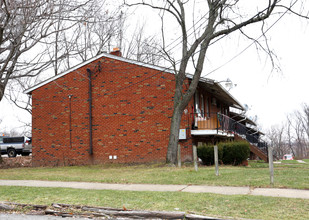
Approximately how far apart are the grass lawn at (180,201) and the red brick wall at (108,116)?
10.2 metres

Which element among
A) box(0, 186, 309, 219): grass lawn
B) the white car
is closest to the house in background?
the white car

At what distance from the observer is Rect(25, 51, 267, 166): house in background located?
62.7 feet

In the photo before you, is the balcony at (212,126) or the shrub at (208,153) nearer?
the shrub at (208,153)

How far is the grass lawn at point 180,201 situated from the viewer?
6.06 metres

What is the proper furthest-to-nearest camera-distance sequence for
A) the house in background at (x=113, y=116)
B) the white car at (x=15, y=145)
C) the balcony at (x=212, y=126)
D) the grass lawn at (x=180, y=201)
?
the white car at (x=15, y=145) → the house in background at (x=113, y=116) → the balcony at (x=212, y=126) → the grass lawn at (x=180, y=201)

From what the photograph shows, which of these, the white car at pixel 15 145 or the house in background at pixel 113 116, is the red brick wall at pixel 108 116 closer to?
the house in background at pixel 113 116

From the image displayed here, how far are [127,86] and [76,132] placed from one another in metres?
4.42

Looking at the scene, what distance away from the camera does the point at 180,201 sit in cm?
728

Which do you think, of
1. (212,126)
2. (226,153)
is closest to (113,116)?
(212,126)

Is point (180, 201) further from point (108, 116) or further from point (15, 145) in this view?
point (15, 145)

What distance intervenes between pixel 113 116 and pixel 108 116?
0.34 m

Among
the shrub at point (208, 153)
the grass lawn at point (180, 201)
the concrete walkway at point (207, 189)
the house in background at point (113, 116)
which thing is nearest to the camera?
the grass lawn at point (180, 201)

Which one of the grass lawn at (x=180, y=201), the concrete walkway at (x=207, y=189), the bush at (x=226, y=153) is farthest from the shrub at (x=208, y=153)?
the grass lawn at (x=180, y=201)

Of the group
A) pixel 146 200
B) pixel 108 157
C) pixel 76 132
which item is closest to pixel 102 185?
pixel 146 200
